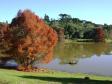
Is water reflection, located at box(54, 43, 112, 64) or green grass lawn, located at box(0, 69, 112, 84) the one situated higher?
green grass lawn, located at box(0, 69, 112, 84)

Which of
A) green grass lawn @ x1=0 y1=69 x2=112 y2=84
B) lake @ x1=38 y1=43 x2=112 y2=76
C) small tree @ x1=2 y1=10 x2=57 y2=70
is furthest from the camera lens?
lake @ x1=38 y1=43 x2=112 y2=76

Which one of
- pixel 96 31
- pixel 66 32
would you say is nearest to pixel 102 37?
pixel 96 31

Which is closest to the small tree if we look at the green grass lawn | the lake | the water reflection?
the lake

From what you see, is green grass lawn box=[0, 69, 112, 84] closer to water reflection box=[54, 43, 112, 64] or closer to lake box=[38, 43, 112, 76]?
lake box=[38, 43, 112, 76]

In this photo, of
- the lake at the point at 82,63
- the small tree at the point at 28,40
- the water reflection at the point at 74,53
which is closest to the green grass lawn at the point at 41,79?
the small tree at the point at 28,40

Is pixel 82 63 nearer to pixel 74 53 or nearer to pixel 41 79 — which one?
pixel 74 53

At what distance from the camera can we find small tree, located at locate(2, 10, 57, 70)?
152 ft

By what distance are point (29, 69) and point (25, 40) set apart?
448cm

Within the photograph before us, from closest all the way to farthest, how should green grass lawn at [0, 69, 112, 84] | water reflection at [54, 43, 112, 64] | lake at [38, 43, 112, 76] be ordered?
green grass lawn at [0, 69, 112, 84], lake at [38, 43, 112, 76], water reflection at [54, 43, 112, 64]

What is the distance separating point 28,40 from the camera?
46.3 metres

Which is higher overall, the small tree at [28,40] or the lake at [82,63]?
the small tree at [28,40]

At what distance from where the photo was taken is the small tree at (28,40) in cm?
4634

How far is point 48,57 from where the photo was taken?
48.9 metres

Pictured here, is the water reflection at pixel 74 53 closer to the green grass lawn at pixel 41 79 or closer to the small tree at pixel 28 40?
the small tree at pixel 28 40
